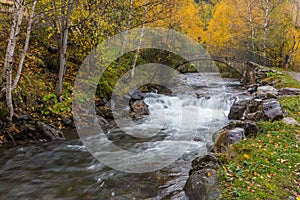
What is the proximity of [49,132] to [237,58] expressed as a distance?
20434 millimetres

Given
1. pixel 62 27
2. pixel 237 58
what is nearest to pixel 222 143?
pixel 62 27

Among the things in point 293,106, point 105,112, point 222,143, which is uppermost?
point 105,112

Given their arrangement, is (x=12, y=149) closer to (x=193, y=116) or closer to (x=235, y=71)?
(x=193, y=116)

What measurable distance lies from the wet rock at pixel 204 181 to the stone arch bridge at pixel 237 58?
1574cm

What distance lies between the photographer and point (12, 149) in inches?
Answer: 244

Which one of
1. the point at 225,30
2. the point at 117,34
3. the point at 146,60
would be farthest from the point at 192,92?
the point at 225,30

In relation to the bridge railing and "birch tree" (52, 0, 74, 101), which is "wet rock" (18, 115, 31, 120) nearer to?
"birch tree" (52, 0, 74, 101)

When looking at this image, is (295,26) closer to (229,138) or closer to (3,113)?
(229,138)

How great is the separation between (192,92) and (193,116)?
511 cm

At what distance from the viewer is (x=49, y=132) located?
7.12 metres

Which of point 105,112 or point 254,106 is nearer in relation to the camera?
point 254,106

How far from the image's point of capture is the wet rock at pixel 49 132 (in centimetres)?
704

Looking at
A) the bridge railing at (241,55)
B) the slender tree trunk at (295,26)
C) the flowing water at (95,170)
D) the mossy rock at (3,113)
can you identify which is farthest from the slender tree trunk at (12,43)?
the slender tree trunk at (295,26)

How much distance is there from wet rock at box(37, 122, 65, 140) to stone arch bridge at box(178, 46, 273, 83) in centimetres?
1564
